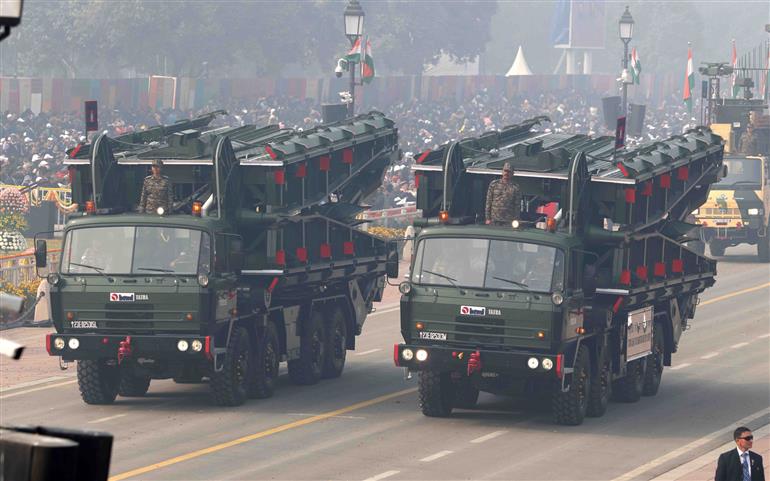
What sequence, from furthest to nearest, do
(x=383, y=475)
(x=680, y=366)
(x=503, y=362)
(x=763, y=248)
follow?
(x=763, y=248)
(x=680, y=366)
(x=503, y=362)
(x=383, y=475)

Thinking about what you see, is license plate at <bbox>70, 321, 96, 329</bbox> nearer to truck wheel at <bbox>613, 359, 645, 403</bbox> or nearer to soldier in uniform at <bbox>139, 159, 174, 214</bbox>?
soldier in uniform at <bbox>139, 159, 174, 214</bbox>

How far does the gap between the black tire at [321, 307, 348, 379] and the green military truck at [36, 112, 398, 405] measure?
0.03 metres

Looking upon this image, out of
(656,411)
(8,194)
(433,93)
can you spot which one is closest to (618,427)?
(656,411)

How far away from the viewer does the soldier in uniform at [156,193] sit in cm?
2212

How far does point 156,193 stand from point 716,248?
2367 cm

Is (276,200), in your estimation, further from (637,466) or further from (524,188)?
(637,466)

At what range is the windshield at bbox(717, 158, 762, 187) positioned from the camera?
40969mm

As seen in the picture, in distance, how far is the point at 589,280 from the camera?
2191 centimetres

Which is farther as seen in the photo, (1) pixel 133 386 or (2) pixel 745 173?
(2) pixel 745 173

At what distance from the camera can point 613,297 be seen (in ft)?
72.1

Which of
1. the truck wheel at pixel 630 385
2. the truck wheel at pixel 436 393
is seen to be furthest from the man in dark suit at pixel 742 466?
the truck wheel at pixel 630 385

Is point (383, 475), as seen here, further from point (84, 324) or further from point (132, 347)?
point (84, 324)

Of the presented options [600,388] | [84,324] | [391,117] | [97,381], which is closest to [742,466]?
[600,388]

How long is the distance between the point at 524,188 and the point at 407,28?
10644 cm
